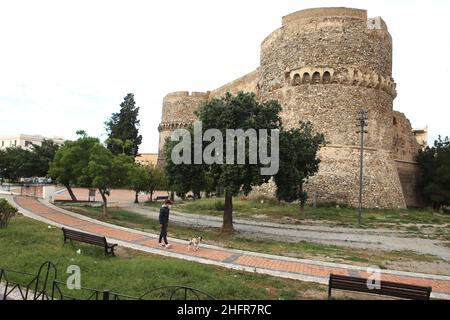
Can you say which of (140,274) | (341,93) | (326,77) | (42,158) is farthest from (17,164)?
(140,274)

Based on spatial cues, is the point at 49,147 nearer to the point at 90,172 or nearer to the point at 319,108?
the point at 90,172

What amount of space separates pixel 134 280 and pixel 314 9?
2717 centimetres

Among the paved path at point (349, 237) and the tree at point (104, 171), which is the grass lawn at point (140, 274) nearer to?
the paved path at point (349, 237)

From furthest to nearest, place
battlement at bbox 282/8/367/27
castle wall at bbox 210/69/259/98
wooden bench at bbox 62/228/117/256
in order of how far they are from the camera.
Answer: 1. castle wall at bbox 210/69/259/98
2. battlement at bbox 282/8/367/27
3. wooden bench at bbox 62/228/117/256

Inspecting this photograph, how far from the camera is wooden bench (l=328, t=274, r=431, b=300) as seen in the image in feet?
19.4

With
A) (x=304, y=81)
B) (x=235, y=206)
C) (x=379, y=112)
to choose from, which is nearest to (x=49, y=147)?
(x=235, y=206)

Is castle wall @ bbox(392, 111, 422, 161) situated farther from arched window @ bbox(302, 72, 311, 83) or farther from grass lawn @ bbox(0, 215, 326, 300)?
grass lawn @ bbox(0, 215, 326, 300)

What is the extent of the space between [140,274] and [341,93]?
24305 mm

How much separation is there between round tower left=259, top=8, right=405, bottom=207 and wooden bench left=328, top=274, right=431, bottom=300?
20.8 m

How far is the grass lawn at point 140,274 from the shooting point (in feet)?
22.0

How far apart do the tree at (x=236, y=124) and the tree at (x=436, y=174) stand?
893 inches

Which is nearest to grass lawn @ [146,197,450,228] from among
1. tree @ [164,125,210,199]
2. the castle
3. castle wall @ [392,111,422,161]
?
the castle

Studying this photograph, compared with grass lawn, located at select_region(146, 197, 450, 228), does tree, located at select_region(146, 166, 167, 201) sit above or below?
above

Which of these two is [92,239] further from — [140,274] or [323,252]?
[323,252]
